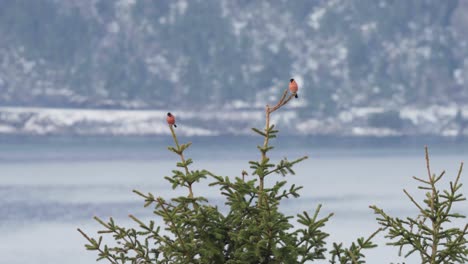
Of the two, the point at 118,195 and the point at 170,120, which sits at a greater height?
the point at 118,195

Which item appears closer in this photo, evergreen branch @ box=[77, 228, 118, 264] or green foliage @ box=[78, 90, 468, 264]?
green foliage @ box=[78, 90, 468, 264]

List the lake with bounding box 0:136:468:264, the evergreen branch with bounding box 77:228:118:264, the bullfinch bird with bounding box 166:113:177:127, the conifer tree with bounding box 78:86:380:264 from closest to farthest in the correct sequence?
the bullfinch bird with bounding box 166:113:177:127 → the conifer tree with bounding box 78:86:380:264 → the evergreen branch with bounding box 77:228:118:264 → the lake with bounding box 0:136:468:264

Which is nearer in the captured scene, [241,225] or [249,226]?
[249,226]

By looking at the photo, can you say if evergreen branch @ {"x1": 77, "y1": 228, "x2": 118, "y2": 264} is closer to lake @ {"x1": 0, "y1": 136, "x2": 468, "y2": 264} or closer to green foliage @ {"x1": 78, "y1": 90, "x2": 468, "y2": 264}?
green foliage @ {"x1": 78, "y1": 90, "x2": 468, "y2": 264}

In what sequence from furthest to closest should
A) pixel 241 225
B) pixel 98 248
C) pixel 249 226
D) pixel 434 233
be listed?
pixel 434 233, pixel 98 248, pixel 241 225, pixel 249 226

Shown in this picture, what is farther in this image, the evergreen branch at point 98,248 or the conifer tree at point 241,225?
the evergreen branch at point 98,248

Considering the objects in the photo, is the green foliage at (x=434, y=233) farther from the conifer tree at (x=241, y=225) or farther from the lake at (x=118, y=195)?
the lake at (x=118, y=195)

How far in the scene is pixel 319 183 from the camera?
109m

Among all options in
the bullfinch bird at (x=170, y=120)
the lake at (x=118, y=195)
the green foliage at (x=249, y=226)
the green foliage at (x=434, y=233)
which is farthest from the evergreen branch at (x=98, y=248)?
the lake at (x=118, y=195)

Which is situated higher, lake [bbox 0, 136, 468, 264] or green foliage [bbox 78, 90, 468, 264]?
lake [bbox 0, 136, 468, 264]

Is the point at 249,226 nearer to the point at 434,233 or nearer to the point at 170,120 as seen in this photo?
the point at 170,120

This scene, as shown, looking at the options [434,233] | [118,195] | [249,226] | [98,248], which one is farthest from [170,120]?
[118,195]

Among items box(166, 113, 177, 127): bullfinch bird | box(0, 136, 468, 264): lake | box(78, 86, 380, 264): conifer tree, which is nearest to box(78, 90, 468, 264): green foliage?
box(78, 86, 380, 264): conifer tree

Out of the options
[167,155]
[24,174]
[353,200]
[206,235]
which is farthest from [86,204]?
[167,155]
